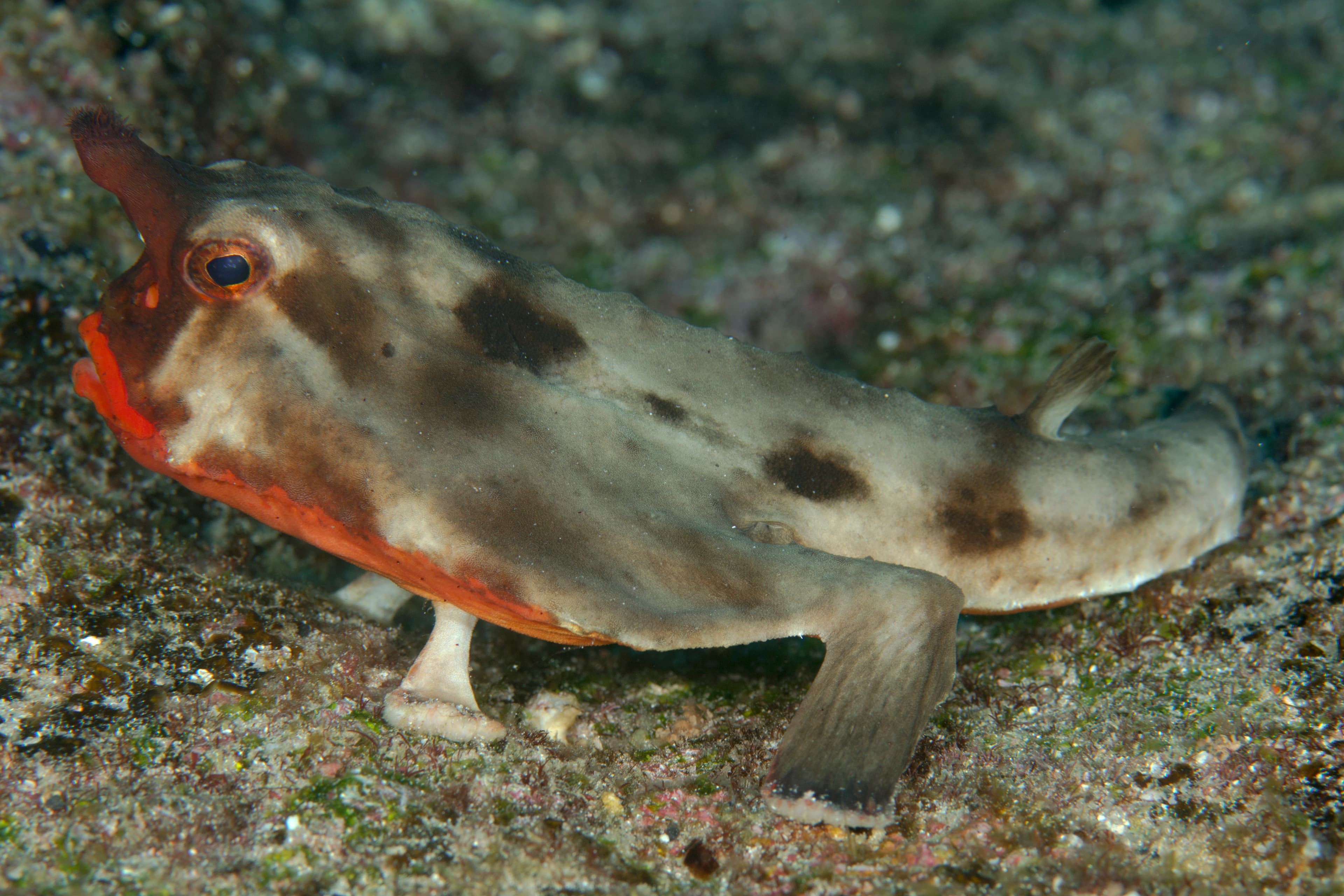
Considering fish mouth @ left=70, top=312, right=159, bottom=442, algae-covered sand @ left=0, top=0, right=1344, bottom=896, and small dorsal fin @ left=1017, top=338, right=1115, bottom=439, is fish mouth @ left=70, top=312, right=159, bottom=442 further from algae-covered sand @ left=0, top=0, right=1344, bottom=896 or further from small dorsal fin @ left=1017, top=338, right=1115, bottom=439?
small dorsal fin @ left=1017, top=338, right=1115, bottom=439

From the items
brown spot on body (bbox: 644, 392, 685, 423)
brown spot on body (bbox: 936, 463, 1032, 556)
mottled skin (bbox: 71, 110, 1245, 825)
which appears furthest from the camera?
brown spot on body (bbox: 936, 463, 1032, 556)

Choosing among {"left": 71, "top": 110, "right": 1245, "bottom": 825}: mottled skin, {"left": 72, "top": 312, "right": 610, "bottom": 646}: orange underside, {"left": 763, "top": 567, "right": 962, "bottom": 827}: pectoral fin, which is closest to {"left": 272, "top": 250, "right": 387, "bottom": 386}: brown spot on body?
{"left": 71, "top": 110, "right": 1245, "bottom": 825}: mottled skin

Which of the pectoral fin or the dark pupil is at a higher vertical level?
the dark pupil

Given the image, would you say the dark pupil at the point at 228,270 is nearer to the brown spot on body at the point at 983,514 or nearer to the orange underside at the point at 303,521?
the orange underside at the point at 303,521

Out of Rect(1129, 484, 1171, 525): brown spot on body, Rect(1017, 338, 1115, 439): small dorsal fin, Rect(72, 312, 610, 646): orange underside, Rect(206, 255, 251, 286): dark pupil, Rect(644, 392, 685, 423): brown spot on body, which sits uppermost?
Rect(1017, 338, 1115, 439): small dorsal fin

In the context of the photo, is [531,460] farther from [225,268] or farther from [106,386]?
[106,386]

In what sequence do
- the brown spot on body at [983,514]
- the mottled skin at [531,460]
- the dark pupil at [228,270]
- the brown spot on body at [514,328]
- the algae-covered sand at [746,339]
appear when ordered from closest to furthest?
the algae-covered sand at [746,339] < the mottled skin at [531,460] < the dark pupil at [228,270] < the brown spot on body at [514,328] < the brown spot on body at [983,514]

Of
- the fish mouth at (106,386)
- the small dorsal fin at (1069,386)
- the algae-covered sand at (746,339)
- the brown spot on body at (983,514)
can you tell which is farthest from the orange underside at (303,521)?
the small dorsal fin at (1069,386)
